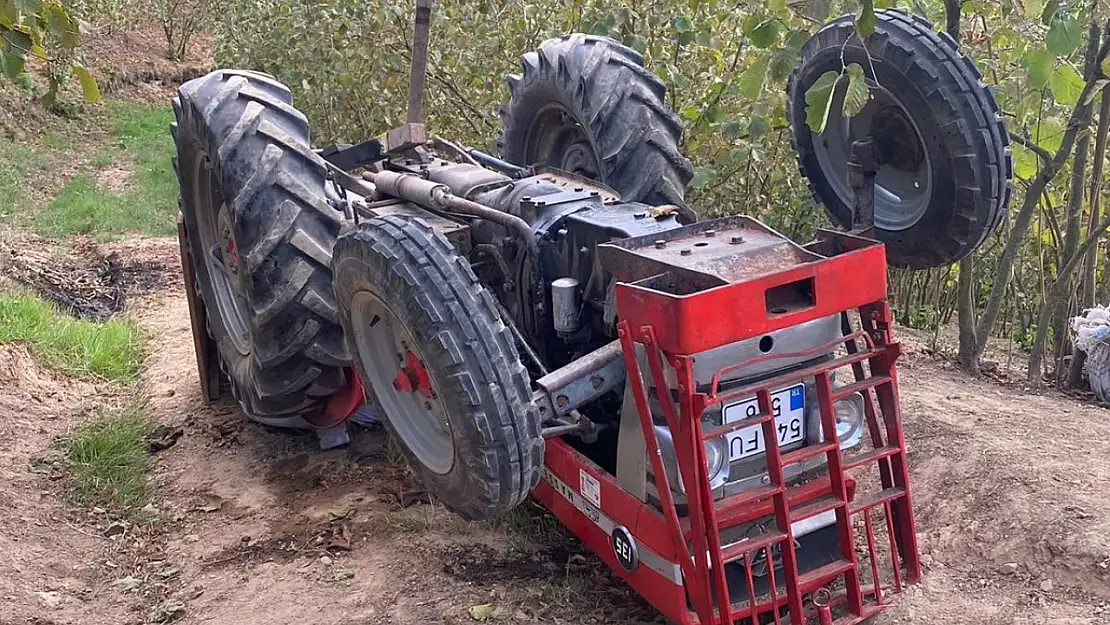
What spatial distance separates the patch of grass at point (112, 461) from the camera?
4.70 metres

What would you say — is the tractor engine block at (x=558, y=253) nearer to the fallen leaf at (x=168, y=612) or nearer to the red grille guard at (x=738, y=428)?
the red grille guard at (x=738, y=428)

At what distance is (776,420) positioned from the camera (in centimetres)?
324

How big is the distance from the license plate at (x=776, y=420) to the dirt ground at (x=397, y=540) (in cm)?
71

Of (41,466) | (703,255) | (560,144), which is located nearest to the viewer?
(703,255)

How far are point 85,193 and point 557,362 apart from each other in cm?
873

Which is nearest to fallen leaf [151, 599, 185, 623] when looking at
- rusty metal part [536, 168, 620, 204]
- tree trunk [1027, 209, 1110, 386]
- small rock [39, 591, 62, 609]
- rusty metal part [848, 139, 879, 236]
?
small rock [39, 591, 62, 609]

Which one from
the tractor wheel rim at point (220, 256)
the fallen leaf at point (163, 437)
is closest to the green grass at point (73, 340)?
the fallen leaf at point (163, 437)

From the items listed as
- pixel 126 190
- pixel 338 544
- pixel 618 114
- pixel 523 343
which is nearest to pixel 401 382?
pixel 523 343

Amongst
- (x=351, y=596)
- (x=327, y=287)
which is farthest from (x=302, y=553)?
(x=327, y=287)

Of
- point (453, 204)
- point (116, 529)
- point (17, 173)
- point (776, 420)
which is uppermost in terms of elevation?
point (17, 173)

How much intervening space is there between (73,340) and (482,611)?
394cm

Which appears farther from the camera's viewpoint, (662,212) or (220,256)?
(220,256)

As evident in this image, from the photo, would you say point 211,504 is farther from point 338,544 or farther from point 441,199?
point 441,199

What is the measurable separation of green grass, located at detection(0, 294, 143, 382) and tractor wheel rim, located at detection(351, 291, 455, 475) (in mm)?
3067
